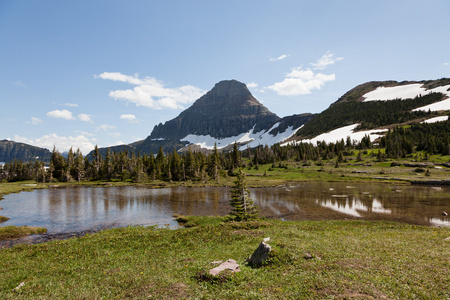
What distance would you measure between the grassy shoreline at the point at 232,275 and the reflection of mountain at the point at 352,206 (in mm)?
27129

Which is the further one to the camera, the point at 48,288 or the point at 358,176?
the point at 358,176

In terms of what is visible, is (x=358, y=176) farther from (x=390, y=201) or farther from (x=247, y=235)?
(x=247, y=235)

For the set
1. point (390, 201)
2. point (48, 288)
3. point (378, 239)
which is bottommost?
point (390, 201)

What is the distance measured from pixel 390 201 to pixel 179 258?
199 feet

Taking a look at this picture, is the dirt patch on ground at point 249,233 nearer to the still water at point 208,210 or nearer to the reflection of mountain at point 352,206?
the still water at point 208,210

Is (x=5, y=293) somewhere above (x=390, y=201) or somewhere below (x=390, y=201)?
above

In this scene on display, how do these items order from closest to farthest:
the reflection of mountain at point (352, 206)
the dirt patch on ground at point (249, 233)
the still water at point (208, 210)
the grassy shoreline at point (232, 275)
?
1. the grassy shoreline at point (232, 275)
2. the dirt patch on ground at point (249, 233)
3. the still water at point (208, 210)
4. the reflection of mountain at point (352, 206)

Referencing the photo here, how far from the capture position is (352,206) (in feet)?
177

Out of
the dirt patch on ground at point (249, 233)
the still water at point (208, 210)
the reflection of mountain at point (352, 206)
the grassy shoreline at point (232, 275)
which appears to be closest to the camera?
the grassy shoreline at point (232, 275)

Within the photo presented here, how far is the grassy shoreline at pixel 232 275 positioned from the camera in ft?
40.6

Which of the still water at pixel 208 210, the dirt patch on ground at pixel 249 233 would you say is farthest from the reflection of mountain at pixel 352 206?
the dirt patch on ground at pixel 249 233

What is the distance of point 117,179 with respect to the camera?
411 ft

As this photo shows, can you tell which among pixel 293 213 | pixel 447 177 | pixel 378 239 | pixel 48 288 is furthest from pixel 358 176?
pixel 48 288

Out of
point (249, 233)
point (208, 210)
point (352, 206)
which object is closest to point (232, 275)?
point (249, 233)
